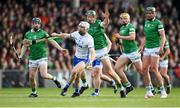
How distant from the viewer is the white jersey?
76.0ft

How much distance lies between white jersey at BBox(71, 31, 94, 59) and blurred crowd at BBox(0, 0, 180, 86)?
1030 cm

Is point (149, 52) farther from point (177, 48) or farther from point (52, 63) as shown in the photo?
point (177, 48)

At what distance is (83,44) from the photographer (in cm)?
2328

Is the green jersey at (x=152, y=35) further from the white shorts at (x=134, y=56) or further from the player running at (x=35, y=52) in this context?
the player running at (x=35, y=52)

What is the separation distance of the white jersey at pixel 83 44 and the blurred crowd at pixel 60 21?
33.8 feet

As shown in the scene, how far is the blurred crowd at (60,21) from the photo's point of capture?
114ft

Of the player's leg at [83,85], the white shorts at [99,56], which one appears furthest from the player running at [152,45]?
the player's leg at [83,85]

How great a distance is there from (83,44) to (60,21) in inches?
577

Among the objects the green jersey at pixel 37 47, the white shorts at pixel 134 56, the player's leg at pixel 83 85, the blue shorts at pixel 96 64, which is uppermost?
the green jersey at pixel 37 47

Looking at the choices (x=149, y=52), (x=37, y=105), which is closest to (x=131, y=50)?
(x=149, y=52)

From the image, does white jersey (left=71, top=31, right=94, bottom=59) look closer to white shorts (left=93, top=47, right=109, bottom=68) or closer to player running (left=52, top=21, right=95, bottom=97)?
player running (left=52, top=21, right=95, bottom=97)

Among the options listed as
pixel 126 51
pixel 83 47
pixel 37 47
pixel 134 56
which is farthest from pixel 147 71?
pixel 37 47

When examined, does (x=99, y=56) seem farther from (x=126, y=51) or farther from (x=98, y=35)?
(x=126, y=51)

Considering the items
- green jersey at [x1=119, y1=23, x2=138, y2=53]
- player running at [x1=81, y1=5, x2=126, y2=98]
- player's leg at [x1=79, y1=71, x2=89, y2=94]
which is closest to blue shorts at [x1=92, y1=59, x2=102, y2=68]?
player running at [x1=81, y1=5, x2=126, y2=98]
